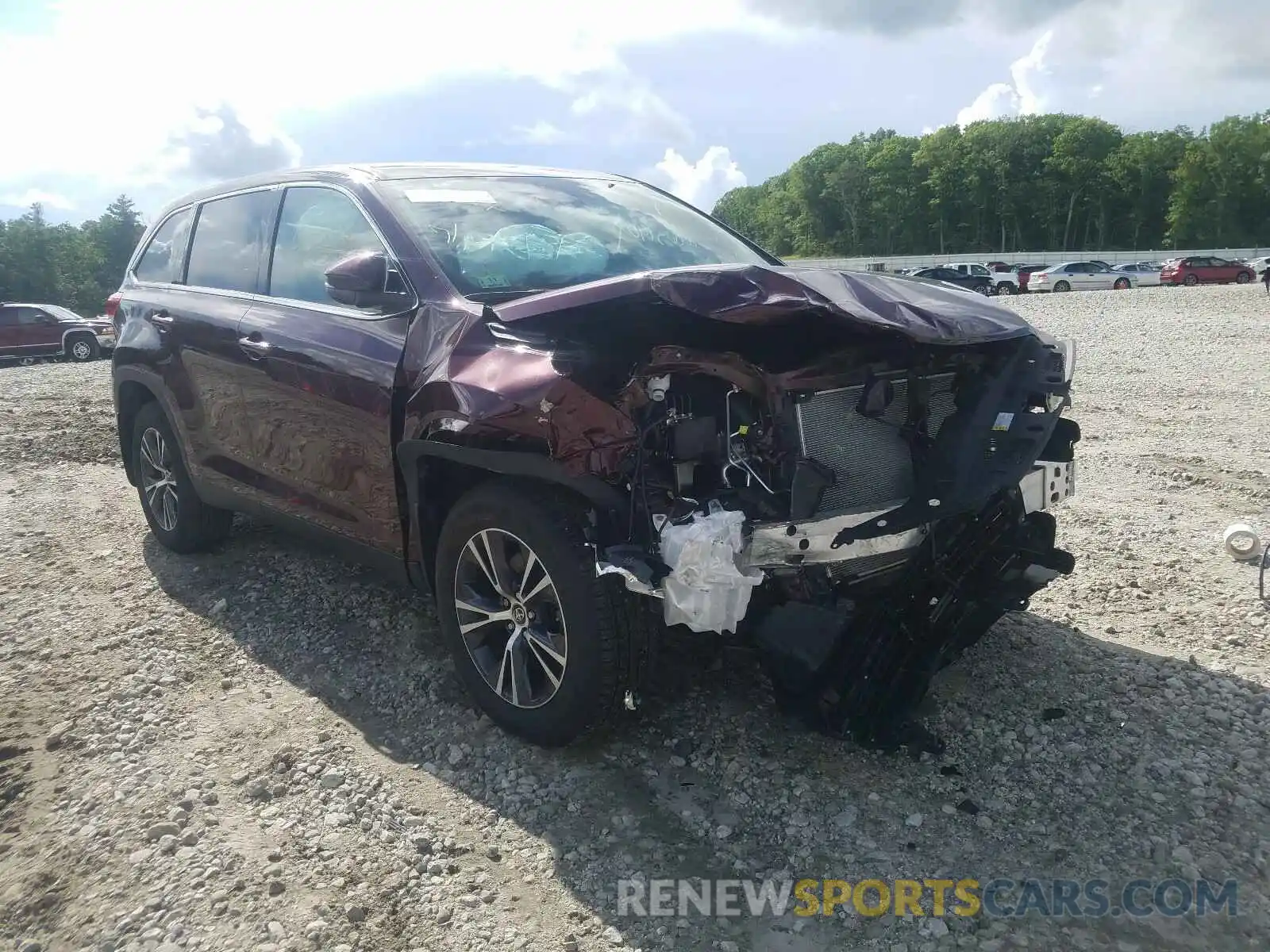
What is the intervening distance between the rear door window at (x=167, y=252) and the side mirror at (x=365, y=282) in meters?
2.24

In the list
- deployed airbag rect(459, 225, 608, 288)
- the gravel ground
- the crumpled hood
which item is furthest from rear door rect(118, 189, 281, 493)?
the crumpled hood

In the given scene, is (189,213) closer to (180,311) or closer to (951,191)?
(180,311)

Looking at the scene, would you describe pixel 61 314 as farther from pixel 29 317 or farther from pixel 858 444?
pixel 858 444

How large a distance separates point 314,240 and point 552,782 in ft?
8.53

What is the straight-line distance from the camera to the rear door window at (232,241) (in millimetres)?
4758

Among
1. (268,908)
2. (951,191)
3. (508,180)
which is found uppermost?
(951,191)

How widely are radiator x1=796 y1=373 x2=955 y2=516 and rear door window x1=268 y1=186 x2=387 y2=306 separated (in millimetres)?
Answer: 1875

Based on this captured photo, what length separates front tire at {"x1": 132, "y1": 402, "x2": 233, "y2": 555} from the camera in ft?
18.0

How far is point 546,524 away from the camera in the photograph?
10.3ft

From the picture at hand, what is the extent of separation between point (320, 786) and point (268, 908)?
1.99ft

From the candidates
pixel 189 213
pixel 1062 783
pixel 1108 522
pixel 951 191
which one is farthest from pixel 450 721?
pixel 951 191

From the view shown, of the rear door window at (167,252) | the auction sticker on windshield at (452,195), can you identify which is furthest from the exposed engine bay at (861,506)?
the rear door window at (167,252)

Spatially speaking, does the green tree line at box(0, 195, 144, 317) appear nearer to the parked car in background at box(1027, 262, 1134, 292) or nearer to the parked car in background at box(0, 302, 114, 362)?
the parked car in background at box(0, 302, 114, 362)

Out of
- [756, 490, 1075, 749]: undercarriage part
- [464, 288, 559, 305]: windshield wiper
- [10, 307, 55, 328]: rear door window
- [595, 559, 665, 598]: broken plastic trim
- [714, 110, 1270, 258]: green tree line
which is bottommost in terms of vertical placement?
[756, 490, 1075, 749]: undercarriage part
